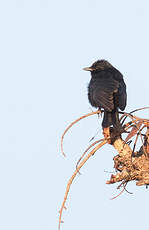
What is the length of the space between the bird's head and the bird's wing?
78 centimetres

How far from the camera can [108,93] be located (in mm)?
5645

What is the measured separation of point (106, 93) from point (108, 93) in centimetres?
3

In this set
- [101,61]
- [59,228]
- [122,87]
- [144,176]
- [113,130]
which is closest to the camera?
[59,228]

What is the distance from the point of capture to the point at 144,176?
4016mm

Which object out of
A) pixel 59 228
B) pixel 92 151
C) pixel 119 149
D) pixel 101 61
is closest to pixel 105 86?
pixel 101 61

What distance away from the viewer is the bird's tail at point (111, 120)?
483 centimetres

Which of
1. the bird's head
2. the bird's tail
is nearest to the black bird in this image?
the bird's tail

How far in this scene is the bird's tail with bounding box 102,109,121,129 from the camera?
4.83 m

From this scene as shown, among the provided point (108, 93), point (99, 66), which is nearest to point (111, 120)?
point (108, 93)

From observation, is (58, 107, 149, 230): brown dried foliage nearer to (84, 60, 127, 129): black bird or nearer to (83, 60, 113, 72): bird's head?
(84, 60, 127, 129): black bird

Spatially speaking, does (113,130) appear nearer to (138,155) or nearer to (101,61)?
(138,155)

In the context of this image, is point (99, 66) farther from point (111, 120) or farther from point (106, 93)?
point (111, 120)

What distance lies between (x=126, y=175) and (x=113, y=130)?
73 cm

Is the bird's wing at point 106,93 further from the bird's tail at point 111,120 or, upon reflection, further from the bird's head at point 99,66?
the bird's head at point 99,66
